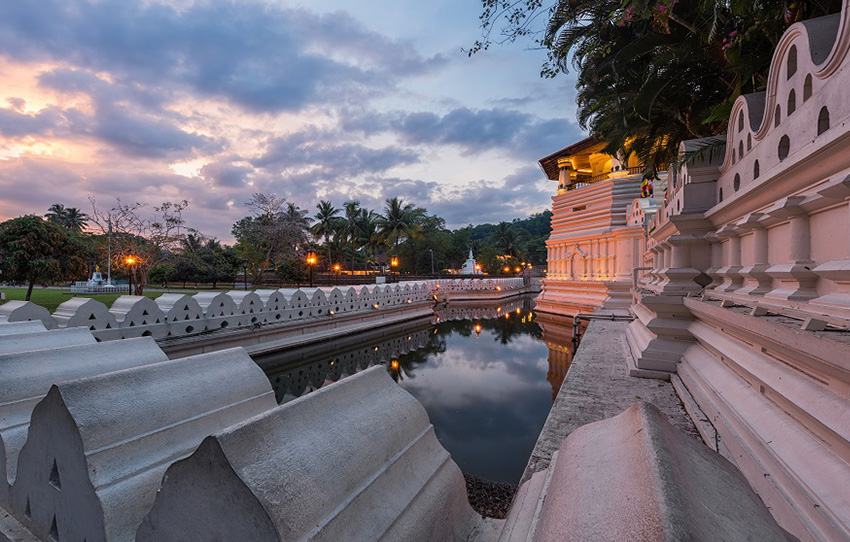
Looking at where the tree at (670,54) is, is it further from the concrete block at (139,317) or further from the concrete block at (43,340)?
the concrete block at (139,317)

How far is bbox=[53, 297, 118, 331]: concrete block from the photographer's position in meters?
5.69

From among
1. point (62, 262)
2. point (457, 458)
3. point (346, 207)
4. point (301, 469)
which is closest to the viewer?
point (301, 469)

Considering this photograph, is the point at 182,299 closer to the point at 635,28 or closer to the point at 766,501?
the point at 766,501

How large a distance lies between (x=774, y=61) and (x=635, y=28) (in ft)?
20.4

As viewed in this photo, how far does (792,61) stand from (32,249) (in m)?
19.4

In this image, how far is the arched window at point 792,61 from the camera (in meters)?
2.21

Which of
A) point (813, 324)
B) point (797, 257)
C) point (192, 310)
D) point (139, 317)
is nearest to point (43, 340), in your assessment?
point (139, 317)

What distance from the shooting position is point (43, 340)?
2742 mm

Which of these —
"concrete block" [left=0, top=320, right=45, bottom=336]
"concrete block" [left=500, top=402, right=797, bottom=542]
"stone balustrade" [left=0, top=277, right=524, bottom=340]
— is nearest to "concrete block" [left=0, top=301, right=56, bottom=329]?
"stone balustrade" [left=0, top=277, right=524, bottom=340]

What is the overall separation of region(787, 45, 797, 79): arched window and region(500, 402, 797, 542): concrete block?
2581 millimetres

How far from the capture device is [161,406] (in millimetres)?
1759

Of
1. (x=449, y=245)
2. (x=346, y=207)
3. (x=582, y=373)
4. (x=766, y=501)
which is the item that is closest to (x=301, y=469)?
(x=766, y=501)

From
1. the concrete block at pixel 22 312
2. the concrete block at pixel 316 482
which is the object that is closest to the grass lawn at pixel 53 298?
the concrete block at pixel 22 312

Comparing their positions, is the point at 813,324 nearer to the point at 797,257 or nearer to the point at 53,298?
the point at 797,257
